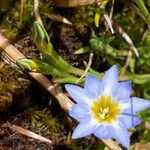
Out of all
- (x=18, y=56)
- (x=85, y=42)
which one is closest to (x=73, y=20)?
(x=85, y=42)

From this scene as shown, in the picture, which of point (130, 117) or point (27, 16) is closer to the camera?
point (130, 117)

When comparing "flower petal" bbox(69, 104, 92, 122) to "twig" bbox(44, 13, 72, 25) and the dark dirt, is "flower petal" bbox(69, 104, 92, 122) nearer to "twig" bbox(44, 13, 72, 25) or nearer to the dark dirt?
the dark dirt

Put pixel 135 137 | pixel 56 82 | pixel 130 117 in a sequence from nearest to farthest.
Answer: pixel 130 117 < pixel 56 82 < pixel 135 137

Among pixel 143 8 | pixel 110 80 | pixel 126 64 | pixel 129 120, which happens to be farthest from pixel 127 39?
pixel 129 120

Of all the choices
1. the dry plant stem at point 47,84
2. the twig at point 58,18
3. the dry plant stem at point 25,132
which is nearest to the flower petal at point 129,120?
the dry plant stem at point 47,84

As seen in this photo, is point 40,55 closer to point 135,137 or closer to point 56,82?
point 56,82

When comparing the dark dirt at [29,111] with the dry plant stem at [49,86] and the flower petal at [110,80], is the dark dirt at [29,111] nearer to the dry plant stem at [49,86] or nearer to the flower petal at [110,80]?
the dry plant stem at [49,86]
